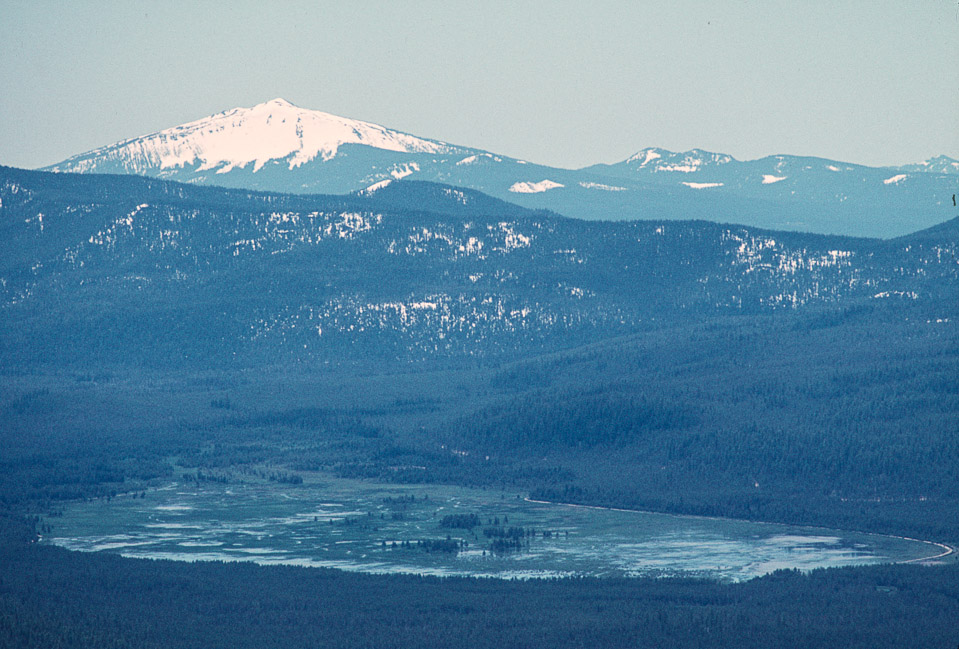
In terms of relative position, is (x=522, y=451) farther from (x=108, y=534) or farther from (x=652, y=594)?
(x=652, y=594)

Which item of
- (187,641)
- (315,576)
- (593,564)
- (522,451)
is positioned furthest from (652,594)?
(522,451)

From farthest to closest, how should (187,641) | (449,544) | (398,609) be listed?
(449,544), (398,609), (187,641)

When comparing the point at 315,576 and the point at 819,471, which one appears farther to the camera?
the point at 819,471

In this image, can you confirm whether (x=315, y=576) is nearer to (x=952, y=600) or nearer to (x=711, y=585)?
(x=711, y=585)

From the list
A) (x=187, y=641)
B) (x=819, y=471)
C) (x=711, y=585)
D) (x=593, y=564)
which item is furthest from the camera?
(x=819, y=471)

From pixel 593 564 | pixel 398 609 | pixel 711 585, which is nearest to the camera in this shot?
pixel 398 609

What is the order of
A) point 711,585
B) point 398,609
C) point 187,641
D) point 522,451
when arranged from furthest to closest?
point 522,451
point 711,585
point 398,609
point 187,641

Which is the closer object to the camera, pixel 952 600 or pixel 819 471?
pixel 952 600

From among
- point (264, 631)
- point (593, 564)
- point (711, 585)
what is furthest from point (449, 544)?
point (264, 631)

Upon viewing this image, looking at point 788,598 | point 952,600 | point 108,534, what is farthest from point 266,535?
point 952,600
